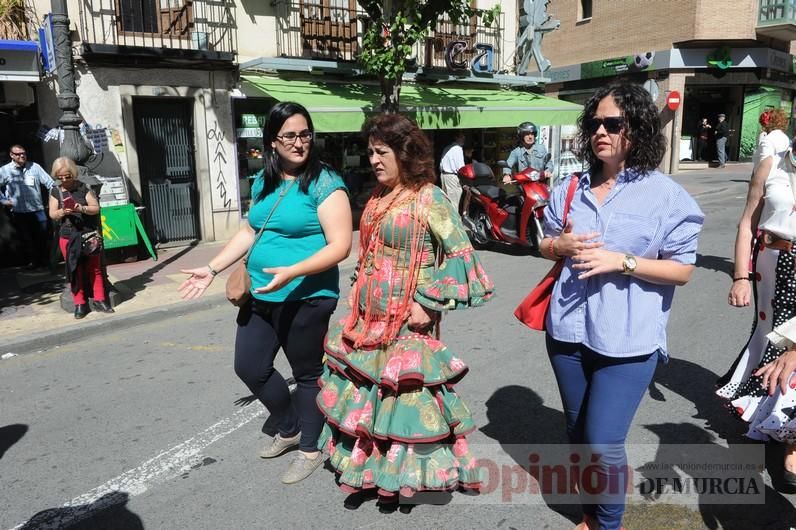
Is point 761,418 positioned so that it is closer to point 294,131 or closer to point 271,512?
point 271,512

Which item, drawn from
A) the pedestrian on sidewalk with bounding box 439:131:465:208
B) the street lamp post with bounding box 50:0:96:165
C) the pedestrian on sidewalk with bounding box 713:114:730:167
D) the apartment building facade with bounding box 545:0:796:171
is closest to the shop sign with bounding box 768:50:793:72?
the apartment building facade with bounding box 545:0:796:171

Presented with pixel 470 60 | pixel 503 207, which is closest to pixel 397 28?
pixel 503 207

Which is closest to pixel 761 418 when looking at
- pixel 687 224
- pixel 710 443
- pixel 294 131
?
pixel 710 443

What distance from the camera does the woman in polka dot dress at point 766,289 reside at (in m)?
3.15

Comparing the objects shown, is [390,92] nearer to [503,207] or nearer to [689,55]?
[503,207]

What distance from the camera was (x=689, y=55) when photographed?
70.9 ft

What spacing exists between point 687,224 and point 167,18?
9982 millimetres

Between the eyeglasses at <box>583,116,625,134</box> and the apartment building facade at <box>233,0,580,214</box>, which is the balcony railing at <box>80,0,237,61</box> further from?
the eyeglasses at <box>583,116,625,134</box>

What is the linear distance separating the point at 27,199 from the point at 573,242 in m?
8.43

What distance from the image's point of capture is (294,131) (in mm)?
3059

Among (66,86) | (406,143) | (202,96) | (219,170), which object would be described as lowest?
(219,170)

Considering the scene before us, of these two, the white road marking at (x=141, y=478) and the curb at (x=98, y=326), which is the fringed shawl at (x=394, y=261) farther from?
the curb at (x=98, y=326)

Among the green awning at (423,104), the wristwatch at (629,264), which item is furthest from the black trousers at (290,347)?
the green awning at (423,104)

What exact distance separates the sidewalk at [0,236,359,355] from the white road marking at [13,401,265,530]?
2795 millimetres
